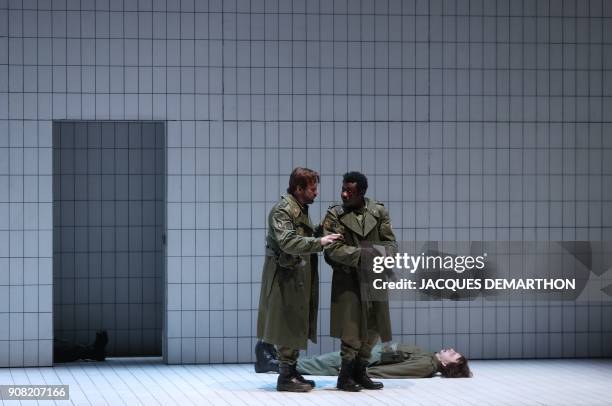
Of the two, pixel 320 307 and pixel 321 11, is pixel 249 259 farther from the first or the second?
pixel 321 11

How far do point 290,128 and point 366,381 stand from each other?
103 inches

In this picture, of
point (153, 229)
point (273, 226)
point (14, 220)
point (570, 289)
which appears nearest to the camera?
point (273, 226)

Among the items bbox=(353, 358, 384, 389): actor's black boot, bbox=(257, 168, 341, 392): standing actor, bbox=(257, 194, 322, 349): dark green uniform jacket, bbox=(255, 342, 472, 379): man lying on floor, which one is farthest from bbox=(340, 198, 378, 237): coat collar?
bbox=(255, 342, 472, 379): man lying on floor

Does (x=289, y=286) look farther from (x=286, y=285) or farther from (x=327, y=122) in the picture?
(x=327, y=122)

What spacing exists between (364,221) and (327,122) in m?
1.95

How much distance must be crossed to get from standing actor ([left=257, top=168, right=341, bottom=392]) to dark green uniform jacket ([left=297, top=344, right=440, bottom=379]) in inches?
27.9

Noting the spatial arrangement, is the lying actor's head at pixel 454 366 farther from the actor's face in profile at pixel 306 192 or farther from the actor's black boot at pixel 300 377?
the actor's face in profile at pixel 306 192

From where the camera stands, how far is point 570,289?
10391mm

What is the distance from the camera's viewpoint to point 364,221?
26.9ft

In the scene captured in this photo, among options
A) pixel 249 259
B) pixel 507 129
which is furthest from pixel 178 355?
pixel 507 129

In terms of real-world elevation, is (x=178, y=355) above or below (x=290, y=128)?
below

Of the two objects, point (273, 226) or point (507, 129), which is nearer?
point (273, 226)

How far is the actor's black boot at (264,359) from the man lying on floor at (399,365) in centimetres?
26

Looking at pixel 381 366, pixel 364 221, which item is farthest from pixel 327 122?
pixel 381 366
